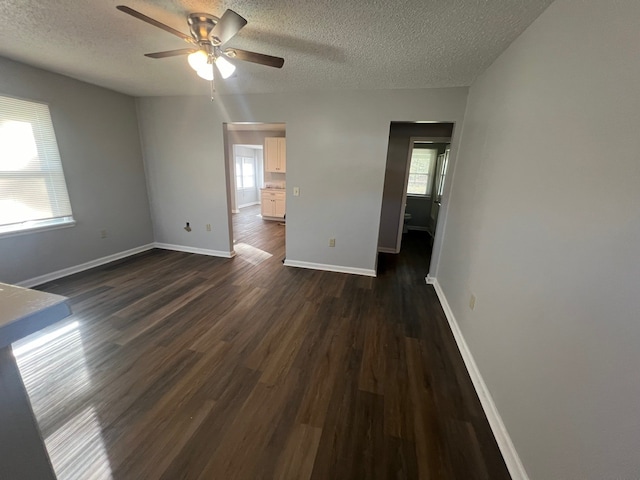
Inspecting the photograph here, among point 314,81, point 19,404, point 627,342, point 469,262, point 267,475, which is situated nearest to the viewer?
point 19,404

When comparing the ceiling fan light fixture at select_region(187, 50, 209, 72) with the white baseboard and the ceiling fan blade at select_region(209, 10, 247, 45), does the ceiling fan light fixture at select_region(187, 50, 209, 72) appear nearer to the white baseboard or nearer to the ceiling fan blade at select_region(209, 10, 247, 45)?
the ceiling fan blade at select_region(209, 10, 247, 45)

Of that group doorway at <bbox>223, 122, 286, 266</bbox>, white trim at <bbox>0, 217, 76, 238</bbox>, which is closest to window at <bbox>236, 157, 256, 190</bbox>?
doorway at <bbox>223, 122, 286, 266</bbox>

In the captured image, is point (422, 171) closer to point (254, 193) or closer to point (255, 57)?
point (255, 57)

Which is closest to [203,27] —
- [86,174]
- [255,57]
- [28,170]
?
[255,57]

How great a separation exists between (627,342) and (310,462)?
1.36 m

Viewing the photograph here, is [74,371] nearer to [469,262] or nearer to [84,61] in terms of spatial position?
[84,61]

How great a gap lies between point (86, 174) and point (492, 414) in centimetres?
486

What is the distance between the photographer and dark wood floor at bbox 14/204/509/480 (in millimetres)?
1258

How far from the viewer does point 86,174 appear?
3297mm

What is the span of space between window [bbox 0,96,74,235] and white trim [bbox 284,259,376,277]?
2.93 m

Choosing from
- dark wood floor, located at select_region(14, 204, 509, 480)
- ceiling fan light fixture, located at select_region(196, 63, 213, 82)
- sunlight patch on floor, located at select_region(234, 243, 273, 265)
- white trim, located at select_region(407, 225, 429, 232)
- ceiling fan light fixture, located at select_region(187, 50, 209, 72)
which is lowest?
dark wood floor, located at select_region(14, 204, 509, 480)

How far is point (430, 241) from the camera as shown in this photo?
17.7 ft

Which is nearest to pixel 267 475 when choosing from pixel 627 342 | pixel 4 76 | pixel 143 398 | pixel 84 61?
pixel 143 398

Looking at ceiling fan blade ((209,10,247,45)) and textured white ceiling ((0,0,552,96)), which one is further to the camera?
textured white ceiling ((0,0,552,96))
